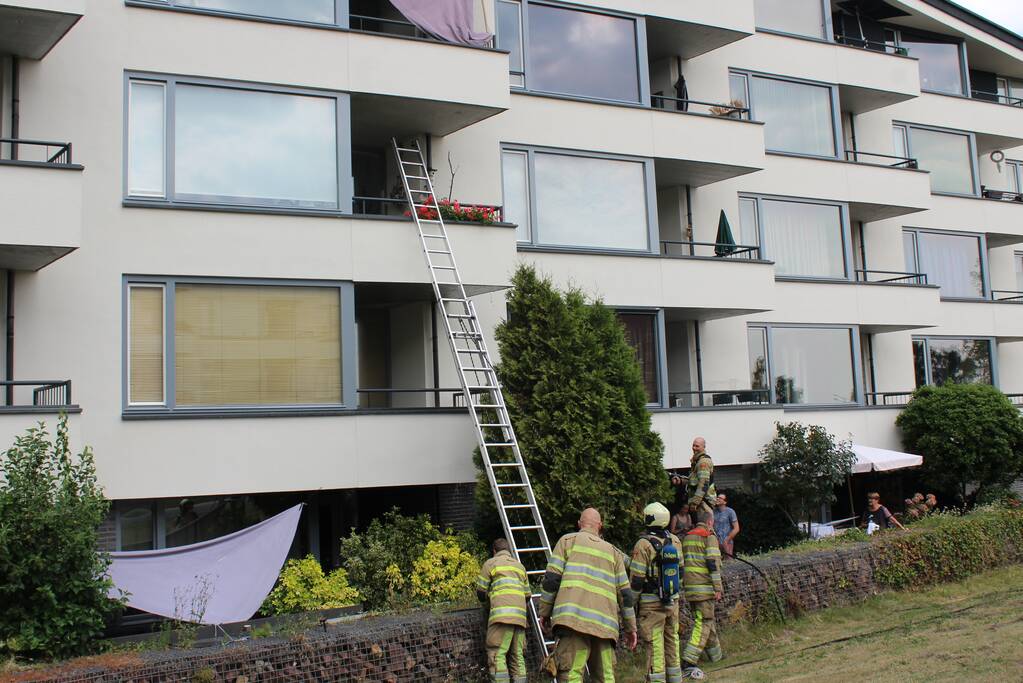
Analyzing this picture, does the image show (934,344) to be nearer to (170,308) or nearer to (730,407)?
(730,407)

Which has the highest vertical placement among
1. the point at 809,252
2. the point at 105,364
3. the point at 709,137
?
the point at 709,137

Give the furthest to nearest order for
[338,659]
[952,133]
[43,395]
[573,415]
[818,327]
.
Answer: [952,133] < [818,327] < [573,415] < [43,395] < [338,659]

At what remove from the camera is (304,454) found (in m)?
16.2

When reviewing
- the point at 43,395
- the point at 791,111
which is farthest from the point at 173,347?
the point at 791,111

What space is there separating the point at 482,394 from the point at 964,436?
12.7 metres

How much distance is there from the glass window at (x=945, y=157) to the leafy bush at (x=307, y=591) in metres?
20.7

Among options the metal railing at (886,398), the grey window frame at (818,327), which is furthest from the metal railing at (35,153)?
the metal railing at (886,398)

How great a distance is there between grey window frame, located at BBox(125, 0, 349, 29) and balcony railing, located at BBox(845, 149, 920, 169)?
1423cm

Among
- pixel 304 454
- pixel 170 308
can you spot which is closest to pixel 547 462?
pixel 304 454

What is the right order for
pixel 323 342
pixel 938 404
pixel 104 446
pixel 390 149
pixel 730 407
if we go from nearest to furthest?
pixel 104 446
pixel 323 342
pixel 390 149
pixel 730 407
pixel 938 404

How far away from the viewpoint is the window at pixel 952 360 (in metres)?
28.6

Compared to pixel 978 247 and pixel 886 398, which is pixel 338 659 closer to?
pixel 886 398

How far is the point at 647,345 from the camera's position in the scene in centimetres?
2081

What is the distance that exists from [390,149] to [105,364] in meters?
6.50
